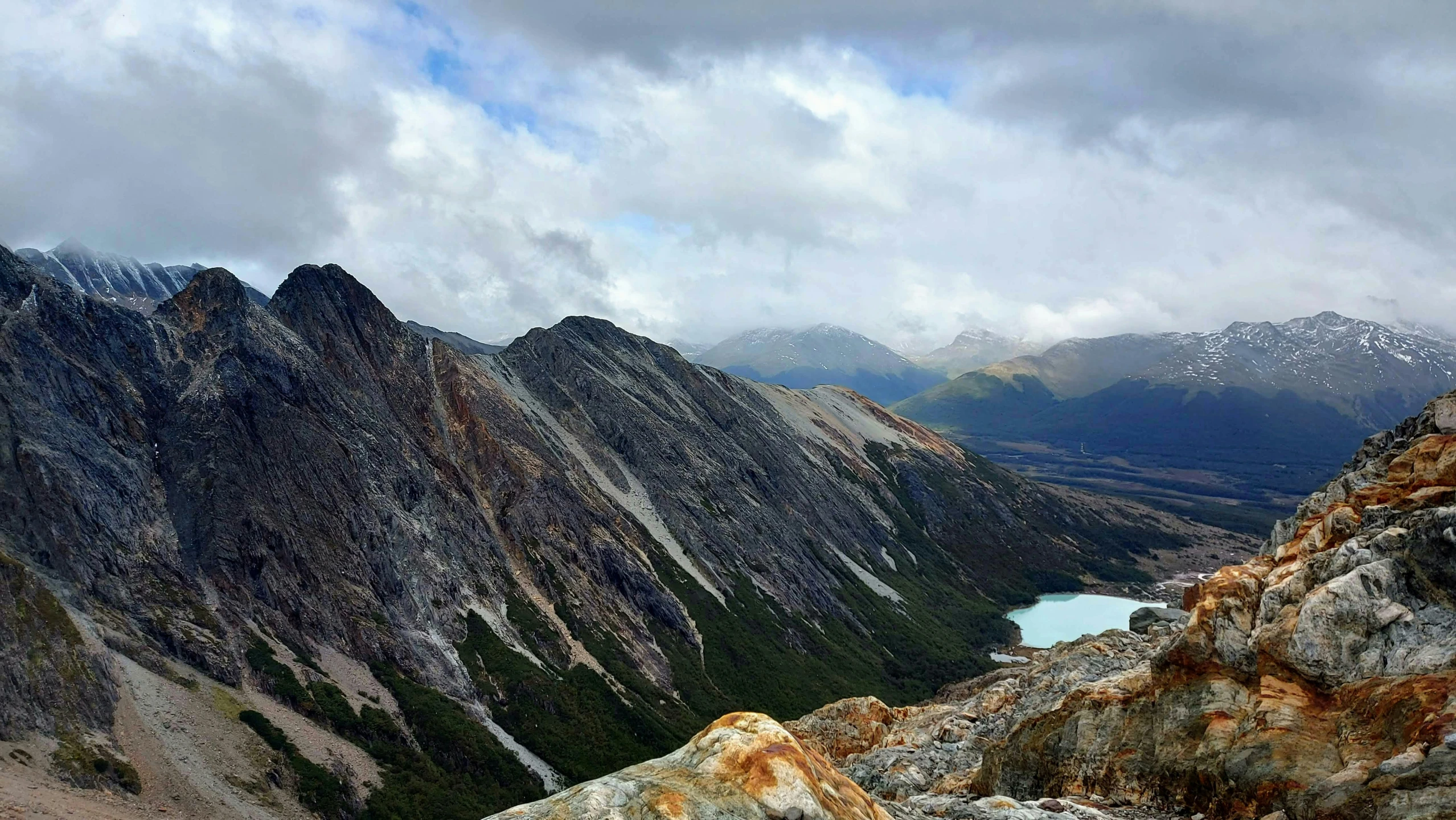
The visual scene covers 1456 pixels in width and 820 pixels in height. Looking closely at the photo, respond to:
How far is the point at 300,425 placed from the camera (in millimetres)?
114375

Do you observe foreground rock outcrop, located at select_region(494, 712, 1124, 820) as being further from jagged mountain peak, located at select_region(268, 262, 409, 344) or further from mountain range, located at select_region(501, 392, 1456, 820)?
jagged mountain peak, located at select_region(268, 262, 409, 344)

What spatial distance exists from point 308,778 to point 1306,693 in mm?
85972

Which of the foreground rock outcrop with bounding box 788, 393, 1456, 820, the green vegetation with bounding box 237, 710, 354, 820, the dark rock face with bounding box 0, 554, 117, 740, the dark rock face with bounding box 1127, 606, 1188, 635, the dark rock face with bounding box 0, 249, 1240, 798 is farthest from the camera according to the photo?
the dark rock face with bounding box 0, 249, 1240, 798

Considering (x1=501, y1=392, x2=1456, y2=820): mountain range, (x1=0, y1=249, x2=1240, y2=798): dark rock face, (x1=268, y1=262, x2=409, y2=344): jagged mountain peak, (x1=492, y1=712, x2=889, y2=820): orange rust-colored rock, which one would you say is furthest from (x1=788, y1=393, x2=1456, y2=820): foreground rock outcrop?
(x1=268, y1=262, x2=409, y2=344): jagged mountain peak

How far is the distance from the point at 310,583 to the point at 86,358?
1666 inches

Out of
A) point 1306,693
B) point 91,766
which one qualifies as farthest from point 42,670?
point 1306,693

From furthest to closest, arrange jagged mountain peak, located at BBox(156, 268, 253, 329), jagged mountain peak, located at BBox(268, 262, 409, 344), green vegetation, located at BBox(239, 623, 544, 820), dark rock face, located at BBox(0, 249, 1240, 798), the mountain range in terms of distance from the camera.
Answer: jagged mountain peak, located at BBox(268, 262, 409, 344)
jagged mountain peak, located at BBox(156, 268, 253, 329)
dark rock face, located at BBox(0, 249, 1240, 798)
green vegetation, located at BBox(239, 623, 544, 820)
the mountain range

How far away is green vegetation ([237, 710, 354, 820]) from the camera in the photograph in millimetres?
75625

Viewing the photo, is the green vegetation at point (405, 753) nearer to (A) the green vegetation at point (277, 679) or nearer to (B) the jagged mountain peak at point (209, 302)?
(A) the green vegetation at point (277, 679)

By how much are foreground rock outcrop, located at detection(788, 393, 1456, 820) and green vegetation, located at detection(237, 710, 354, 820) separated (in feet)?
204

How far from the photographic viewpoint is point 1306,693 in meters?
26.8

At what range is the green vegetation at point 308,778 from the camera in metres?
75.6

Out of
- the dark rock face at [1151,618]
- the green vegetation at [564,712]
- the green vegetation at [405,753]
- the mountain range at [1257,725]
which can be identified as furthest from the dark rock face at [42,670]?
the dark rock face at [1151,618]

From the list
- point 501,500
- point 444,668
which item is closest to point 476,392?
point 501,500
